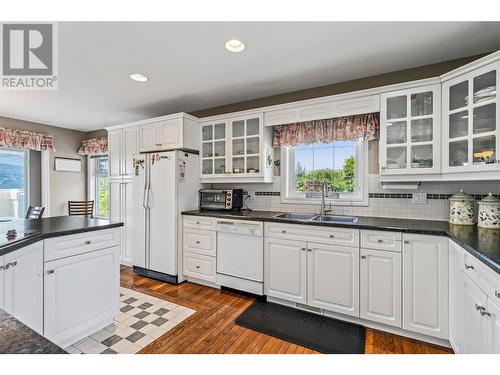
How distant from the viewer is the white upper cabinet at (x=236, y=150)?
→ 10.00 ft

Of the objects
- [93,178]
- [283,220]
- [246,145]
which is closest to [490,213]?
[283,220]

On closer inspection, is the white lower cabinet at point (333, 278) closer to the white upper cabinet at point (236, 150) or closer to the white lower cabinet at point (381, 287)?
the white lower cabinet at point (381, 287)

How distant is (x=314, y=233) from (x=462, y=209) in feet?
4.00

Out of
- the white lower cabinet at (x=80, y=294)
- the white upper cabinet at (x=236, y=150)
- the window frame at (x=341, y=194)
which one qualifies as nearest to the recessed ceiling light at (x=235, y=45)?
the white upper cabinet at (x=236, y=150)

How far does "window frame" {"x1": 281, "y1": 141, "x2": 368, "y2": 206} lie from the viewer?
2.72 metres

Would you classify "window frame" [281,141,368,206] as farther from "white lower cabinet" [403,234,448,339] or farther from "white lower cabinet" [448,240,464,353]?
"white lower cabinet" [448,240,464,353]

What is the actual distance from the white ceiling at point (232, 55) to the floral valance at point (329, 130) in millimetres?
431

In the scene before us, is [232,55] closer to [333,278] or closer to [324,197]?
[324,197]

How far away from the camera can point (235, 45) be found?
2.04 meters

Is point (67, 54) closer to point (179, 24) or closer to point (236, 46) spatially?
point (179, 24)

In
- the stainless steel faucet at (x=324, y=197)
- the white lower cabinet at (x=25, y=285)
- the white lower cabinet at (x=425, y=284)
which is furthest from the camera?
the stainless steel faucet at (x=324, y=197)

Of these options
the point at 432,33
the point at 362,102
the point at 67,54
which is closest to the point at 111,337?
the point at 67,54

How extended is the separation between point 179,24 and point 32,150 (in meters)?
4.28

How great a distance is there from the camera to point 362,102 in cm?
245
